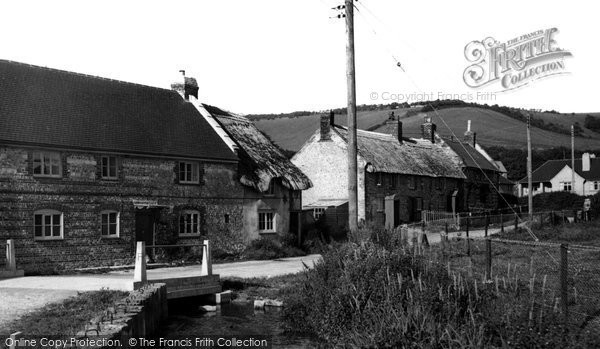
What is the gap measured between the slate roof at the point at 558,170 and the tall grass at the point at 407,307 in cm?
7273

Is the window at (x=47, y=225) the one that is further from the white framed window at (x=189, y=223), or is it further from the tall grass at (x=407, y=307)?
the tall grass at (x=407, y=307)


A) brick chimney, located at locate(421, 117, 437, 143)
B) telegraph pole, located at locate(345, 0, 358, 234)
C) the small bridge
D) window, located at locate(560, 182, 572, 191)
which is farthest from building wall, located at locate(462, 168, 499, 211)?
the small bridge

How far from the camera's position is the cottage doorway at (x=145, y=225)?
2902 cm

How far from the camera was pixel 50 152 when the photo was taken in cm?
2628

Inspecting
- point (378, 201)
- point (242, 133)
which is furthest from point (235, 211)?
point (378, 201)

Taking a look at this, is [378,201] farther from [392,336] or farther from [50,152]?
[392,336]

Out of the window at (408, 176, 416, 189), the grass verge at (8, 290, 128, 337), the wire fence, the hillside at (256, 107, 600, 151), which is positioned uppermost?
the hillside at (256, 107, 600, 151)

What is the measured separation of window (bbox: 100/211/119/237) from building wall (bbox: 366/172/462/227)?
16323 millimetres

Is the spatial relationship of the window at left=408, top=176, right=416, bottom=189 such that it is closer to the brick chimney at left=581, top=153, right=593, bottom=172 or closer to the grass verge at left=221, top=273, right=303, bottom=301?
the grass verge at left=221, top=273, right=303, bottom=301

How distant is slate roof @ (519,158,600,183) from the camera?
8238 centimetres

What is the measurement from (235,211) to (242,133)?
590cm

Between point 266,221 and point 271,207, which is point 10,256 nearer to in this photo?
point 266,221

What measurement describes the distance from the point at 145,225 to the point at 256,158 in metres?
7.98

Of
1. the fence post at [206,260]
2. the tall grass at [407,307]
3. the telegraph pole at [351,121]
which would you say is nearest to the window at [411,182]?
the telegraph pole at [351,121]
